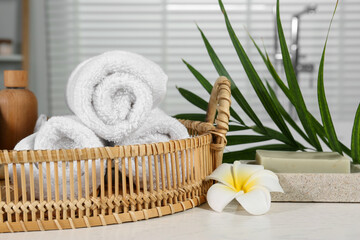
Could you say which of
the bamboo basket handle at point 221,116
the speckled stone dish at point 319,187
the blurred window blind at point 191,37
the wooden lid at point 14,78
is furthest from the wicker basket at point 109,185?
the blurred window blind at point 191,37

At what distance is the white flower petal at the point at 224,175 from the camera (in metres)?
0.58

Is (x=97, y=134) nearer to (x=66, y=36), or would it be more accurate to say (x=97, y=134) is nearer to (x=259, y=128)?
(x=259, y=128)

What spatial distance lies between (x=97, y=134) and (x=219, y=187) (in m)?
0.18

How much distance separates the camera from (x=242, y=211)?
0.57 meters

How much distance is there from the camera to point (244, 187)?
22.9 inches

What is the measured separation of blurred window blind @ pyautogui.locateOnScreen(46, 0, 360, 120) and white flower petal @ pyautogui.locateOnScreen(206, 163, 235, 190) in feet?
6.03

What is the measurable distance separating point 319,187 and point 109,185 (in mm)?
295

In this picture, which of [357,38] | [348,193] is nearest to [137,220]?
[348,193]

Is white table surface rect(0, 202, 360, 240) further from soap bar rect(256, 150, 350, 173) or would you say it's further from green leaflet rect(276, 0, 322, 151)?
green leaflet rect(276, 0, 322, 151)

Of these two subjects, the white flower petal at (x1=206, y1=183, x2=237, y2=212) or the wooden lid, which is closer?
the white flower petal at (x1=206, y1=183, x2=237, y2=212)

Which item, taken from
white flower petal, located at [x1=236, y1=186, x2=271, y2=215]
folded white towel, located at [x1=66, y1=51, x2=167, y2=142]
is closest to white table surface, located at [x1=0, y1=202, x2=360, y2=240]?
white flower petal, located at [x1=236, y1=186, x2=271, y2=215]

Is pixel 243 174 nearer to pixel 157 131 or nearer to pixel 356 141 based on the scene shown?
pixel 157 131

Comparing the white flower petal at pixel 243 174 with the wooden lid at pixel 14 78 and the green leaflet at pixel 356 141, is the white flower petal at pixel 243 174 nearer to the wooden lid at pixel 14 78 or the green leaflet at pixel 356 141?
the green leaflet at pixel 356 141

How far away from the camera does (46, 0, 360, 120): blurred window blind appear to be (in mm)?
2420
